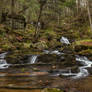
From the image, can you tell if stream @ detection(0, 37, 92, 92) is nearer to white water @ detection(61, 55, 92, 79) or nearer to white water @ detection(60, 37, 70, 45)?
white water @ detection(61, 55, 92, 79)

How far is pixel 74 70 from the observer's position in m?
10.1

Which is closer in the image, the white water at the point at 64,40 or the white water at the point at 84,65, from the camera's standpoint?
the white water at the point at 84,65

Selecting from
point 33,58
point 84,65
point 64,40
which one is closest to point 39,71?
point 33,58

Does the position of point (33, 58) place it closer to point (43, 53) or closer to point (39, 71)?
point (43, 53)

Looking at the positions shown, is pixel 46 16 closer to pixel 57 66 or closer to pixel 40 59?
pixel 40 59

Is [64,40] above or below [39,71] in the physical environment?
above

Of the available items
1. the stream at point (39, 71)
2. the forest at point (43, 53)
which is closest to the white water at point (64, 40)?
the forest at point (43, 53)

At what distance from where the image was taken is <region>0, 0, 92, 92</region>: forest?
7125mm

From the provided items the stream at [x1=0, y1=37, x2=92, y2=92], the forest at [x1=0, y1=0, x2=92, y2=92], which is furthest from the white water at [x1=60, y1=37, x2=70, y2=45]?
the stream at [x1=0, y1=37, x2=92, y2=92]

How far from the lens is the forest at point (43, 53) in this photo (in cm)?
712

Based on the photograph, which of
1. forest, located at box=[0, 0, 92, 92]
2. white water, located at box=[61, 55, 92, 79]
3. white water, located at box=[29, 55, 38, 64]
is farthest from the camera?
white water, located at box=[29, 55, 38, 64]

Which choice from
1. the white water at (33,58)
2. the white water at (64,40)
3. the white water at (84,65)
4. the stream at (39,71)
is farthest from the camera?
the white water at (64,40)

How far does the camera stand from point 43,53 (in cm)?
1503

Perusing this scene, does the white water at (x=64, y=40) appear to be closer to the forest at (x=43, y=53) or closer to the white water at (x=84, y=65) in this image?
the forest at (x=43, y=53)
